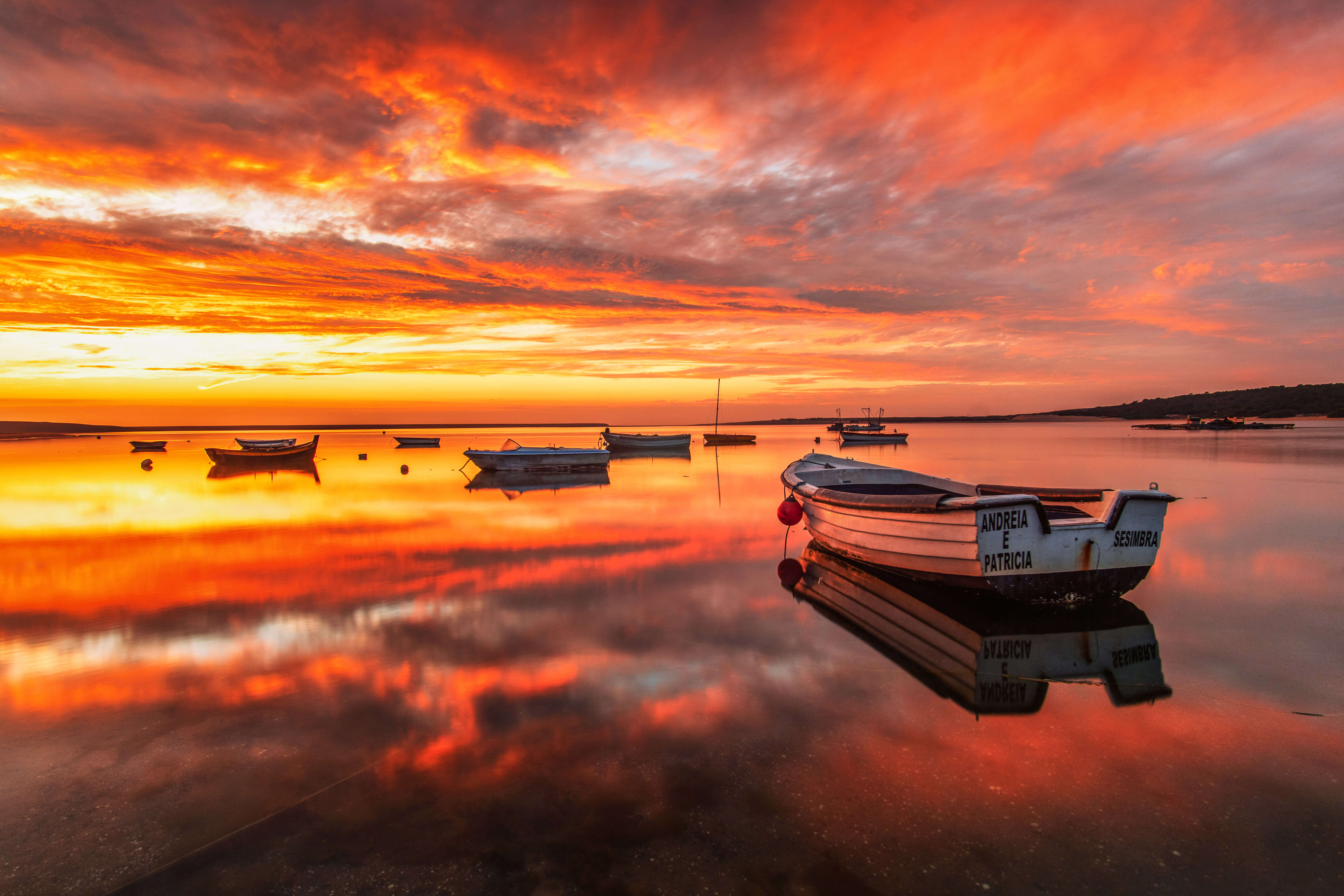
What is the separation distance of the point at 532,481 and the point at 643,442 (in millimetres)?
27339

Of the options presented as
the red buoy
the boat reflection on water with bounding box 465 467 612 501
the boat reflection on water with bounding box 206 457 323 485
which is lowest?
the boat reflection on water with bounding box 465 467 612 501

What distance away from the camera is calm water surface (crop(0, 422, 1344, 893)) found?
4.02 m

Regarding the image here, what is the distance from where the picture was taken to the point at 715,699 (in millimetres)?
6586

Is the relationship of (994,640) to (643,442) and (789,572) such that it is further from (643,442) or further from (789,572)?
(643,442)

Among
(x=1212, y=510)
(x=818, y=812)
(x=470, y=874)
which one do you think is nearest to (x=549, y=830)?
(x=470, y=874)

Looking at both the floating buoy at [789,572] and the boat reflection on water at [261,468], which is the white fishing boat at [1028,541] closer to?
the floating buoy at [789,572]

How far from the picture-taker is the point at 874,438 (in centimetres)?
8531

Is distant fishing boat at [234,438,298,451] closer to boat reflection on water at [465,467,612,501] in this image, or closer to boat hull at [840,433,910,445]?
boat reflection on water at [465,467,612,501]

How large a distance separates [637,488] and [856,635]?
21960 millimetres

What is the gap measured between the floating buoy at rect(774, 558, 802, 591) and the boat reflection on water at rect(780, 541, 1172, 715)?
0.16 metres

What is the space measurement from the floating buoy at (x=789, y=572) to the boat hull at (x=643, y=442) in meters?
46.3

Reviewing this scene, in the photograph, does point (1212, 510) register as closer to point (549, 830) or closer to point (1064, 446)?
A: point (549, 830)

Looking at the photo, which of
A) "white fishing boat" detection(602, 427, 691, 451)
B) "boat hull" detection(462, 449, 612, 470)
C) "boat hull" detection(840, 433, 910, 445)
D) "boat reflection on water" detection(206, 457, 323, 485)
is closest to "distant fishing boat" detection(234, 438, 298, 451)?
"boat reflection on water" detection(206, 457, 323, 485)

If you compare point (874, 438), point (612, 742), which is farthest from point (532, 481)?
point (874, 438)
